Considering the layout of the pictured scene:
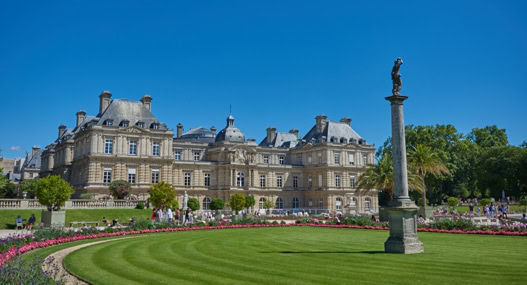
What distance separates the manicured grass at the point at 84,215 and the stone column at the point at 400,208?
28591 mm

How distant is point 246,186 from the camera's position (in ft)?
226

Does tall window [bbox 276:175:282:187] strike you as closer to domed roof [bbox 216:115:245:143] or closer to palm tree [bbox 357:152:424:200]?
domed roof [bbox 216:115:245:143]

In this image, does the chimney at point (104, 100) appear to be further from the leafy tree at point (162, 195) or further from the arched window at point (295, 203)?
the arched window at point (295, 203)

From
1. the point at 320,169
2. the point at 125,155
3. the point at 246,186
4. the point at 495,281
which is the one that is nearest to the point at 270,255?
the point at 495,281

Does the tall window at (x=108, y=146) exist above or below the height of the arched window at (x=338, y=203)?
above

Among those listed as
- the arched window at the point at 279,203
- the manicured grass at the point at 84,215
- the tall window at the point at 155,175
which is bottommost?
the manicured grass at the point at 84,215

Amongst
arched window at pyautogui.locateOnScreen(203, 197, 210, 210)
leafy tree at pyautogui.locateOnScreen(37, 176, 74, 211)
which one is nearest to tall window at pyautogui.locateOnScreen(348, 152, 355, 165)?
arched window at pyautogui.locateOnScreen(203, 197, 210, 210)

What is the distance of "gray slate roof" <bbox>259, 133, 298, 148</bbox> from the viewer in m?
82.4

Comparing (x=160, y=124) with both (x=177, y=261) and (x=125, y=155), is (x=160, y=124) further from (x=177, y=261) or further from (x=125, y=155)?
(x=177, y=261)

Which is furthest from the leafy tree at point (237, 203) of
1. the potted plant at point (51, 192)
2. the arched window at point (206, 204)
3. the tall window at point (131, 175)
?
the potted plant at point (51, 192)

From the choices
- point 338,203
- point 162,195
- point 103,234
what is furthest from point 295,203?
point 103,234

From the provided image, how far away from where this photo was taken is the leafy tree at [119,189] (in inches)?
1991

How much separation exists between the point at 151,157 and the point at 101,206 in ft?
48.6

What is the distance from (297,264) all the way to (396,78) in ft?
31.3
